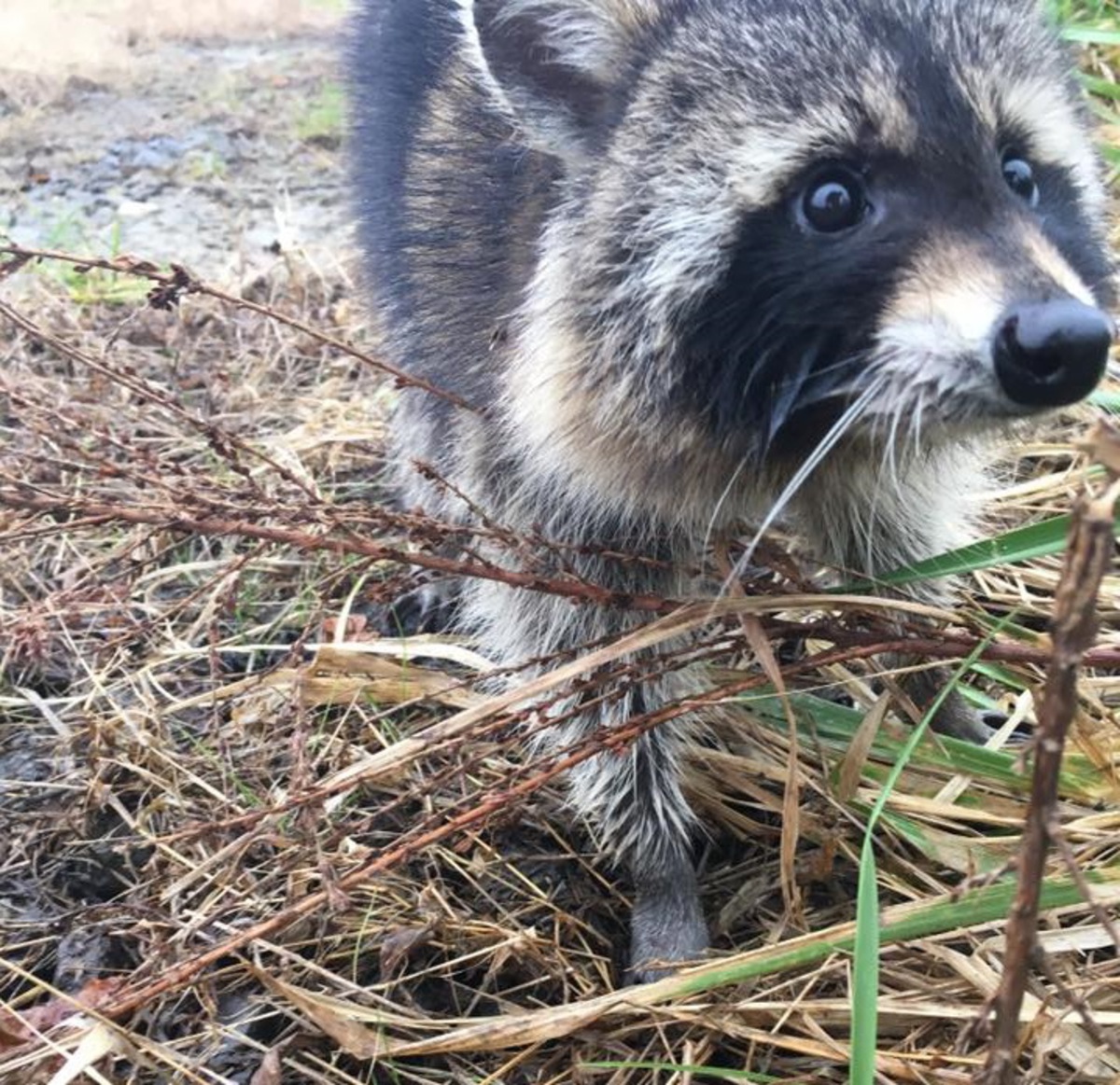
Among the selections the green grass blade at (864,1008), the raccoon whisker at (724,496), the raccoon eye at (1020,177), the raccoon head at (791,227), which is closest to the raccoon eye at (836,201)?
the raccoon head at (791,227)

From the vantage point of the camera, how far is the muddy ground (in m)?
5.41

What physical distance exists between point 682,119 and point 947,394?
2.10ft

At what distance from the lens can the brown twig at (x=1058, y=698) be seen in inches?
47.7

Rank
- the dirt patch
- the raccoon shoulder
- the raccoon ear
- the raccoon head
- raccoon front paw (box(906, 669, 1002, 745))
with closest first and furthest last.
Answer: the raccoon head, the raccoon ear, the raccoon shoulder, raccoon front paw (box(906, 669, 1002, 745)), the dirt patch

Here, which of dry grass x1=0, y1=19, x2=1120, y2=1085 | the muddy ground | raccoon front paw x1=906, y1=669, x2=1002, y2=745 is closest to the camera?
dry grass x1=0, y1=19, x2=1120, y2=1085

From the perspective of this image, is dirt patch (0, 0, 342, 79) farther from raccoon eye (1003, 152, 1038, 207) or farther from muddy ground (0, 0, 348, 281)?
raccoon eye (1003, 152, 1038, 207)

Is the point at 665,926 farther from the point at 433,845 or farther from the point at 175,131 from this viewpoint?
the point at 175,131

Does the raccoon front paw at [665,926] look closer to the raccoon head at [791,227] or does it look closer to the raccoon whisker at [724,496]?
the raccoon whisker at [724,496]

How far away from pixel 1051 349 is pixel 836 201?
16.9 inches

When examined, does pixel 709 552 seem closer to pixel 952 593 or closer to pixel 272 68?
pixel 952 593

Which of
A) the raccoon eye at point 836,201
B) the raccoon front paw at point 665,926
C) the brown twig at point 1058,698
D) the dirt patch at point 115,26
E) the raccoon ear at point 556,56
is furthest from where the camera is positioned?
the dirt patch at point 115,26

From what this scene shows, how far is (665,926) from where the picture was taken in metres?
2.38

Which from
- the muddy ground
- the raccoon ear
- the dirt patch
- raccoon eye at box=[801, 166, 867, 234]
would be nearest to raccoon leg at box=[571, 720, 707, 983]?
raccoon eye at box=[801, 166, 867, 234]

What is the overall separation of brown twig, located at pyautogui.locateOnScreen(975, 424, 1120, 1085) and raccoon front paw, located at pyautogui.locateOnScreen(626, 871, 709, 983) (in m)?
1.02
